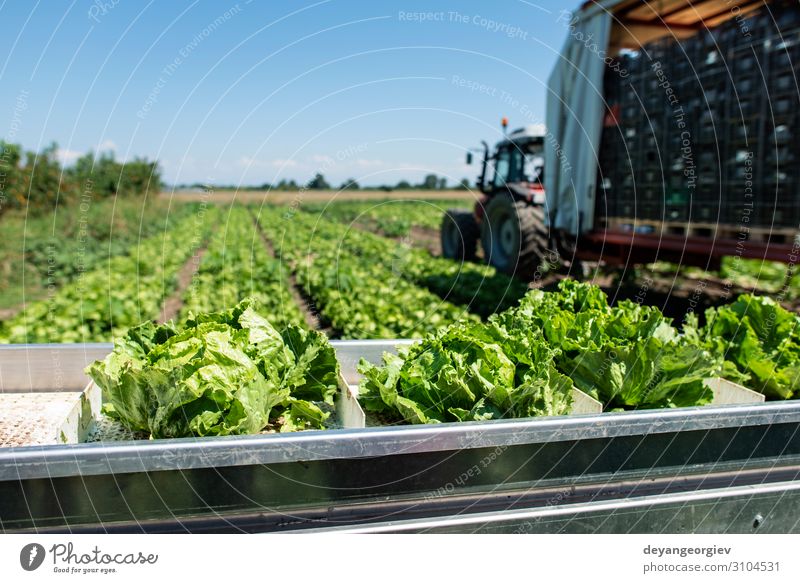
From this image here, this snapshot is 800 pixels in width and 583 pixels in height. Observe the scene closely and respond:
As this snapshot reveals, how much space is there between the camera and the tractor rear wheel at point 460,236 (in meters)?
16.7

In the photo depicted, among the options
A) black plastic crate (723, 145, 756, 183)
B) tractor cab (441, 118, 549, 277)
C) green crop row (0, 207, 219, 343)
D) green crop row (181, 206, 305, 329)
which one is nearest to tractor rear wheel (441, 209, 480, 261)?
tractor cab (441, 118, 549, 277)

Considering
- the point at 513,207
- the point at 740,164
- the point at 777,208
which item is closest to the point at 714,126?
the point at 740,164

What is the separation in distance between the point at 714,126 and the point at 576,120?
2484 millimetres

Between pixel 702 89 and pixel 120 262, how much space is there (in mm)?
14197

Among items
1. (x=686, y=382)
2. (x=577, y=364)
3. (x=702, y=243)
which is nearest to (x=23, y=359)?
(x=577, y=364)

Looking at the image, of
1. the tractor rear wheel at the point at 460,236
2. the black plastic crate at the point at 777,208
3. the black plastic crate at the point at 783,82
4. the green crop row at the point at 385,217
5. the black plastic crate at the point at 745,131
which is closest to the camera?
the black plastic crate at the point at 783,82

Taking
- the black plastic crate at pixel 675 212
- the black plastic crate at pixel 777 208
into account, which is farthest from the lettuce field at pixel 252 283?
the black plastic crate at pixel 777 208

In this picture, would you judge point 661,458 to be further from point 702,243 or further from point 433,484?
point 702,243

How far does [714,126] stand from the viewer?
9367 mm

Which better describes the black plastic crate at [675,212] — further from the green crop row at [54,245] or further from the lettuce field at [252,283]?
the green crop row at [54,245]

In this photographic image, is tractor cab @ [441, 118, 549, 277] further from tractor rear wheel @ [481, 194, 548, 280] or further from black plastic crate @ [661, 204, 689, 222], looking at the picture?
black plastic crate @ [661, 204, 689, 222]

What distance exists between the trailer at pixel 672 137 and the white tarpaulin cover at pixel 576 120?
0.03 meters

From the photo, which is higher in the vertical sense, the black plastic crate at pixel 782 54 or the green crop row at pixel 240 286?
the black plastic crate at pixel 782 54

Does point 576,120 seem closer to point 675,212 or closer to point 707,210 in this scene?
point 675,212
